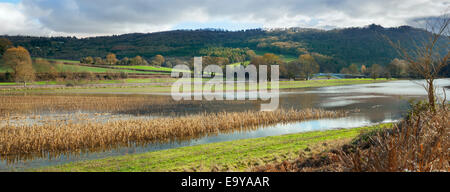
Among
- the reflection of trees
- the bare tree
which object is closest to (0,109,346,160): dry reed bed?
the bare tree

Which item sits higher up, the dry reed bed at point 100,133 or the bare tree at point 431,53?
the bare tree at point 431,53

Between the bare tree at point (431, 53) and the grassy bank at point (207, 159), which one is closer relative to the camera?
the grassy bank at point (207, 159)

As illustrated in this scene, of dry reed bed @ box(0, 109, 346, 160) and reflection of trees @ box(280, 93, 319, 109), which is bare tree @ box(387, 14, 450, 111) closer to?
dry reed bed @ box(0, 109, 346, 160)

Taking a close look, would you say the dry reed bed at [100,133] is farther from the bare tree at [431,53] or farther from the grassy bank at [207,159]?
the bare tree at [431,53]

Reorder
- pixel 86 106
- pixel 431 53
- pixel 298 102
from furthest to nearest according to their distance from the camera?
pixel 298 102, pixel 86 106, pixel 431 53

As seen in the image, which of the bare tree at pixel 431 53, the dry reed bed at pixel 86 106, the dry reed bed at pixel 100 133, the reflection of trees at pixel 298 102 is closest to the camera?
the bare tree at pixel 431 53

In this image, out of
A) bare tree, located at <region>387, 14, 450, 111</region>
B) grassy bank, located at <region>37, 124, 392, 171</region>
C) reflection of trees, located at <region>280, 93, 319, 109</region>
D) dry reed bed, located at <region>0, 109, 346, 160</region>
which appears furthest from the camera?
reflection of trees, located at <region>280, 93, 319, 109</region>

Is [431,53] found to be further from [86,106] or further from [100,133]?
[86,106]

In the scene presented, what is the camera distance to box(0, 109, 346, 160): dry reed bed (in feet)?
45.4

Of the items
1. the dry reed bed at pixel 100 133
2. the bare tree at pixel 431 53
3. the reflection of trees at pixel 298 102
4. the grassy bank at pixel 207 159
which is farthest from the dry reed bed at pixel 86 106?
the bare tree at pixel 431 53

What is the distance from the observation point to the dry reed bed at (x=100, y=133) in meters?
13.8

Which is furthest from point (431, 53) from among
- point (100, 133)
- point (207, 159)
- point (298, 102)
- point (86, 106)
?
point (86, 106)

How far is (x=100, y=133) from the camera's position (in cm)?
1535

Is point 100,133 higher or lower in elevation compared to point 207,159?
higher
